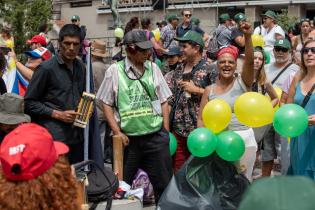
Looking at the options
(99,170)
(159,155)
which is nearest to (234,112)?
(159,155)

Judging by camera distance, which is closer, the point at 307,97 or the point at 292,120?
the point at 292,120

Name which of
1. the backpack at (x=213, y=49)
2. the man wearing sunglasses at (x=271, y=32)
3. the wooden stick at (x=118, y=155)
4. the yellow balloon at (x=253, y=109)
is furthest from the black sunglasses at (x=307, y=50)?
the man wearing sunglasses at (x=271, y=32)

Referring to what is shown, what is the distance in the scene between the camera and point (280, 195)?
170 centimetres

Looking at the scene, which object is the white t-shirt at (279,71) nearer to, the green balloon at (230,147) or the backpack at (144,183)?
the backpack at (144,183)

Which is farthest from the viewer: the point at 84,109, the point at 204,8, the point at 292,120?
the point at 204,8

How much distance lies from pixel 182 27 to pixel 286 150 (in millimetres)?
5928

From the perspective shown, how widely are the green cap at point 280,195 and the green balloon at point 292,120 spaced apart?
2664mm

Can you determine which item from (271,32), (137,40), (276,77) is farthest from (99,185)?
(271,32)

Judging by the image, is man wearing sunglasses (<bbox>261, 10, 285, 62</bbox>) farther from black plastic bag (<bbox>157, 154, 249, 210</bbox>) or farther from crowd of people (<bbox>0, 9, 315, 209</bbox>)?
black plastic bag (<bbox>157, 154, 249, 210</bbox>)

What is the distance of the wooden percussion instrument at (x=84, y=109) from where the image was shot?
15.1 ft

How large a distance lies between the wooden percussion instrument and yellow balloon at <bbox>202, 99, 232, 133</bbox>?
3.16ft

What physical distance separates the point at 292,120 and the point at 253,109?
0.40 meters

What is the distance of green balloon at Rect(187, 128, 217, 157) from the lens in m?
4.76

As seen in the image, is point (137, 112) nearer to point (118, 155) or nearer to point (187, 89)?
point (118, 155)
